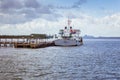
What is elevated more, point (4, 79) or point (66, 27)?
point (66, 27)

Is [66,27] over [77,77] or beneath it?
over

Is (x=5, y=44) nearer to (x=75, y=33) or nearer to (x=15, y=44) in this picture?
(x=15, y=44)

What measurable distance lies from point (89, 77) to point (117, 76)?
3.80 meters

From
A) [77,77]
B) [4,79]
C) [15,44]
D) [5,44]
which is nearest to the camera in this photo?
[4,79]

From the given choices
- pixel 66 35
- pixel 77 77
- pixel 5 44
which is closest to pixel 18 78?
pixel 77 77

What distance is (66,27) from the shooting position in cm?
14988

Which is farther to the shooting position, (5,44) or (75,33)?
(75,33)

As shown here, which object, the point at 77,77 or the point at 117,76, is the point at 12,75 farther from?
the point at 117,76

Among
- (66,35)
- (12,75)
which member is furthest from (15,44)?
(12,75)

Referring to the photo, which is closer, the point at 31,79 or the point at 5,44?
the point at 31,79

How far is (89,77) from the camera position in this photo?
37.2 m

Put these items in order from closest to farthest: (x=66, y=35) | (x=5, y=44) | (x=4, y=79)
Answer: (x=4, y=79)
(x=5, y=44)
(x=66, y=35)

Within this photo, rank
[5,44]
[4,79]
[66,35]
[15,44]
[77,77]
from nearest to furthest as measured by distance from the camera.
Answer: [4,79] < [77,77] < [15,44] < [5,44] < [66,35]

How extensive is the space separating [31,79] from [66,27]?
116 m
